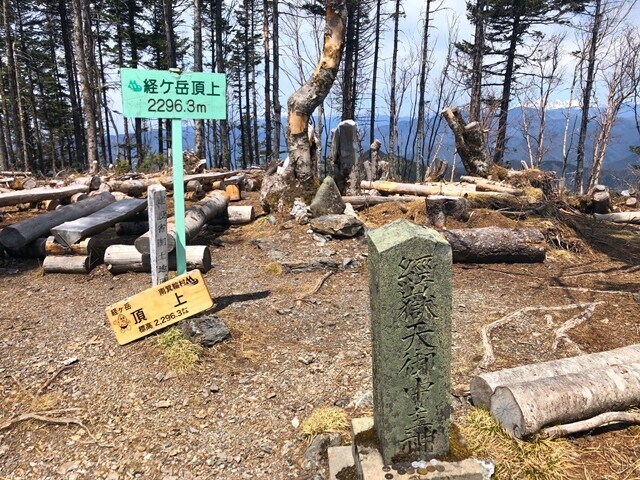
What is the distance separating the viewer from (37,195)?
989 centimetres

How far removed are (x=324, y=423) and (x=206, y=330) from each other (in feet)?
5.77

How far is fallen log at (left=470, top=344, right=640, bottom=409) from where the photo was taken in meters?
3.43

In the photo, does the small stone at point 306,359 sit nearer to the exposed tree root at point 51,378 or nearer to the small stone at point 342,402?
the small stone at point 342,402

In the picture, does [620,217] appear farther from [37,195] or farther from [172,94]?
[37,195]

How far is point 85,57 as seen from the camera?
15.5 meters

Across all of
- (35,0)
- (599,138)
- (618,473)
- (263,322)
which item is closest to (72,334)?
(263,322)

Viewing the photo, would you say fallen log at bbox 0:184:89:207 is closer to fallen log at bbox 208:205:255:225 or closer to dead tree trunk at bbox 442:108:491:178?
fallen log at bbox 208:205:255:225

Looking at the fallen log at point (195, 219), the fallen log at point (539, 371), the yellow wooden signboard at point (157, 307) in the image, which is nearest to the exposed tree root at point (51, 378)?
the yellow wooden signboard at point (157, 307)

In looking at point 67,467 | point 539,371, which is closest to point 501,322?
point 539,371

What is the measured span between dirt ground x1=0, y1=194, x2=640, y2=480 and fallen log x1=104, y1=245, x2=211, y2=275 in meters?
0.20

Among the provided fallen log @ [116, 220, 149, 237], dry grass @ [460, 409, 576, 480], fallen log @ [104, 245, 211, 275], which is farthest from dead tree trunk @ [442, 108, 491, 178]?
dry grass @ [460, 409, 576, 480]

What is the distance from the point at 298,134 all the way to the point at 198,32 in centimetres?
1079

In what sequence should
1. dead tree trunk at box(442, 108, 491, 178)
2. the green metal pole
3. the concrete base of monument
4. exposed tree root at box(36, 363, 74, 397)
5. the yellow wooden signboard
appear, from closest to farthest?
the concrete base of monument
exposed tree root at box(36, 363, 74, 397)
the yellow wooden signboard
the green metal pole
dead tree trunk at box(442, 108, 491, 178)

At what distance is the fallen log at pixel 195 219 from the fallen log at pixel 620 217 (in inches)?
387
